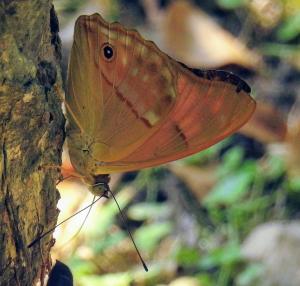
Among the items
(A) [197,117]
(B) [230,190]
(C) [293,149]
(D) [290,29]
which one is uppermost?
(A) [197,117]

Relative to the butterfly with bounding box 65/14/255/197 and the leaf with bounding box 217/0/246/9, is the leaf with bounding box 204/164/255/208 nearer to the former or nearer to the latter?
the leaf with bounding box 217/0/246/9

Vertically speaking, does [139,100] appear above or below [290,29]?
above

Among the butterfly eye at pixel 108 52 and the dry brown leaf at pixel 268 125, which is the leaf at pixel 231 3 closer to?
the dry brown leaf at pixel 268 125

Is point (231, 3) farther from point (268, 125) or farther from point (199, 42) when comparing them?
point (268, 125)

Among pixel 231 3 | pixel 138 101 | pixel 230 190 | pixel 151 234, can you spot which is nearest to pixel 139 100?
pixel 138 101

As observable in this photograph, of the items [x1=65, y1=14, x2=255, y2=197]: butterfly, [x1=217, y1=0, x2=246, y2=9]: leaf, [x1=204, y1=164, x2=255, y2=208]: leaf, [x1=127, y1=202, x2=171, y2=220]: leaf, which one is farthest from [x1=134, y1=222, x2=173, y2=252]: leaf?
[x1=217, y1=0, x2=246, y2=9]: leaf

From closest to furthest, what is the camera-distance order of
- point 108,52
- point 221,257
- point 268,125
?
point 108,52
point 221,257
point 268,125

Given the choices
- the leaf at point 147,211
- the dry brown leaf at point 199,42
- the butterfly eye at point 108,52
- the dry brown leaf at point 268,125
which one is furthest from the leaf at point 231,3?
the butterfly eye at point 108,52
